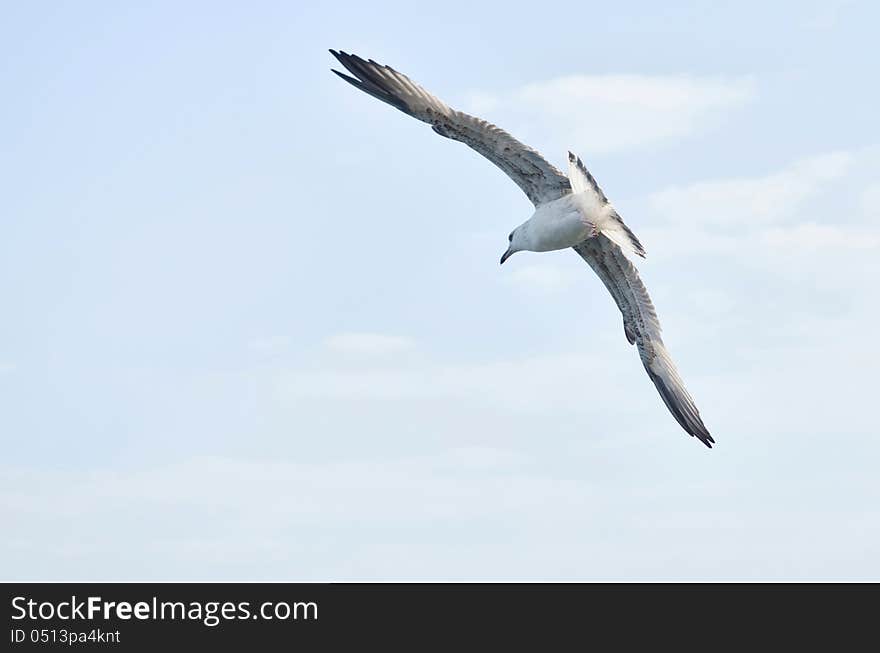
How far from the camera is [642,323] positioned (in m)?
21.3

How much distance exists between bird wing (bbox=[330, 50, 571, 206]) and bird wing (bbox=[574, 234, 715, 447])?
77.9 inches

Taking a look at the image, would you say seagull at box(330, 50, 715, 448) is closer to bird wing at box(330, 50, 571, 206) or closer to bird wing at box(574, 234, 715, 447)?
bird wing at box(330, 50, 571, 206)

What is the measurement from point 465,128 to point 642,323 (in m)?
5.16

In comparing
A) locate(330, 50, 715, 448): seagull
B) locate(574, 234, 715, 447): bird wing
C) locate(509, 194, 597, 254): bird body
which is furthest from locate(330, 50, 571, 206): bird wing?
locate(574, 234, 715, 447): bird wing

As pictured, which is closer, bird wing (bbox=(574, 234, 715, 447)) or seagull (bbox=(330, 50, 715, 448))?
seagull (bbox=(330, 50, 715, 448))

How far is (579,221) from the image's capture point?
18.0 meters

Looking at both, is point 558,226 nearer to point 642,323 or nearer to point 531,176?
point 531,176

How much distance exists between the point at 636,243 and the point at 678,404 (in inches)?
154

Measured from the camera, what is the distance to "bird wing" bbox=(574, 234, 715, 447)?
2038 centimetres

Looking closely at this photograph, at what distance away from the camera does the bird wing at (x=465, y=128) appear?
59.6ft

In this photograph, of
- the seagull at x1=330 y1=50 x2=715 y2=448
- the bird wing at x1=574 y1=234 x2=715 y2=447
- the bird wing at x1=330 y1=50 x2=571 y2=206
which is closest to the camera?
the seagull at x1=330 y1=50 x2=715 y2=448
